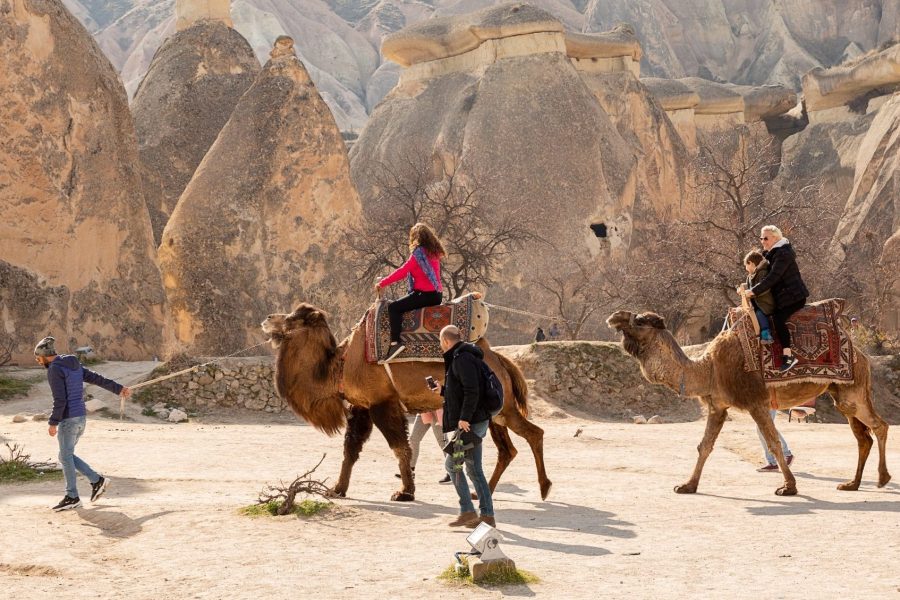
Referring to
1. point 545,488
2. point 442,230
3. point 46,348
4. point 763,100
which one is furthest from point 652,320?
point 763,100

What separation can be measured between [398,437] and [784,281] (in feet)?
10.9

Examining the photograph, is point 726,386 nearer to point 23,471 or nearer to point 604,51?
point 23,471

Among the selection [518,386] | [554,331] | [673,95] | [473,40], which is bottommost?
[518,386]

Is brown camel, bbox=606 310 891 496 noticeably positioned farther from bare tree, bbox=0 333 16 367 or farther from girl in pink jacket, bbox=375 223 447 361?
bare tree, bbox=0 333 16 367

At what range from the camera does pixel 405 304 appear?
31.1 feet

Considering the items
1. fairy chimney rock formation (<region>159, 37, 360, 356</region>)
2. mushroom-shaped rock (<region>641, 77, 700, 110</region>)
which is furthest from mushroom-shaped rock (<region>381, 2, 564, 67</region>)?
fairy chimney rock formation (<region>159, 37, 360, 356</region>)

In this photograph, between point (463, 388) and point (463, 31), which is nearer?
point (463, 388)

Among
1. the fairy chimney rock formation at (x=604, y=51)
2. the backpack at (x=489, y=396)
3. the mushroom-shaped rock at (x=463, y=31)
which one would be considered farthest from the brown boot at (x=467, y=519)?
the fairy chimney rock formation at (x=604, y=51)

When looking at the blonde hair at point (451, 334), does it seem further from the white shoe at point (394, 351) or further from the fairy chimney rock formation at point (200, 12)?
the fairy chimney rock formation at point (200, 12)

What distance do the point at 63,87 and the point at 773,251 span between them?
16.2 m

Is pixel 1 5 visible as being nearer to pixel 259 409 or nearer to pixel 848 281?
pixel 259 409

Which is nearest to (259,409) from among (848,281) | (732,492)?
(732,492)

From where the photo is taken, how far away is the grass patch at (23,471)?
405 inches

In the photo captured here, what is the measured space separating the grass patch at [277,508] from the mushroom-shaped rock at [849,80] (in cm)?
4362
